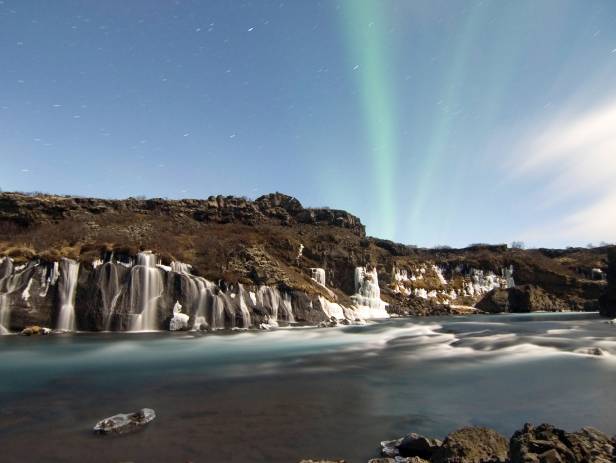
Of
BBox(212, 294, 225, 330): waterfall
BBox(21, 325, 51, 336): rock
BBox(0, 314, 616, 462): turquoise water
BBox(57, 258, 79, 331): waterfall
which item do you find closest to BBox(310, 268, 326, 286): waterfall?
BBox(212, 294, 225, 330): waterfall

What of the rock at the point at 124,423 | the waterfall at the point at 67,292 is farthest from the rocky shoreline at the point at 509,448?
the waterfall at the point at 67,292

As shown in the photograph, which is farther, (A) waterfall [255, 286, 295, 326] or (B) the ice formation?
(A) waterfall [255, 286, 295, 326]

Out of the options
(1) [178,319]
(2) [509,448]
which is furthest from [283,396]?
(1) [178,319]

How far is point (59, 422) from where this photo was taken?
10.6 metres

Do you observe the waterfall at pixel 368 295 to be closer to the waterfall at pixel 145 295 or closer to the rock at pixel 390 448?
the waterfall at pixel 145 295

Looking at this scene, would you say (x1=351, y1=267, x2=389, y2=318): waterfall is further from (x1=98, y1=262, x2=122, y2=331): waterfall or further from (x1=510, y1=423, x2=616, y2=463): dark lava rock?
(x1=510, y1=423, x2=616, y2=463): dark lava rock

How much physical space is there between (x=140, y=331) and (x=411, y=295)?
67337mm

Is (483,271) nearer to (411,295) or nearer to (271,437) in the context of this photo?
(411,295)

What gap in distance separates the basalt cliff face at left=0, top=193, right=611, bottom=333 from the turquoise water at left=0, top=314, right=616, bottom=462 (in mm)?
12803

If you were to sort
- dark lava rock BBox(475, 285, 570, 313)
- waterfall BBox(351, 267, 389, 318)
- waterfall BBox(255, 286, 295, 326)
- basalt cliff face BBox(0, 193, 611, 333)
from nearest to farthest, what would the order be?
basalt cliff face BBox(0, 193, 611, 333) → waterfall BBox(255, 286, 295, 326) → waterfall BBox(351, 267, 389, 318) → dark lava rock BBox(475, 285, 570, 313)

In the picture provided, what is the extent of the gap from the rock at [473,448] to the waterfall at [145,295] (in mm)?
35191

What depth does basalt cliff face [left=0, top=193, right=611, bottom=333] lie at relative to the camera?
1473 inches

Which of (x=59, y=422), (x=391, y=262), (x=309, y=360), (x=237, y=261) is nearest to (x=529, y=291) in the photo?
(x=391, y=262)

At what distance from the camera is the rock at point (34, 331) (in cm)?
3362
